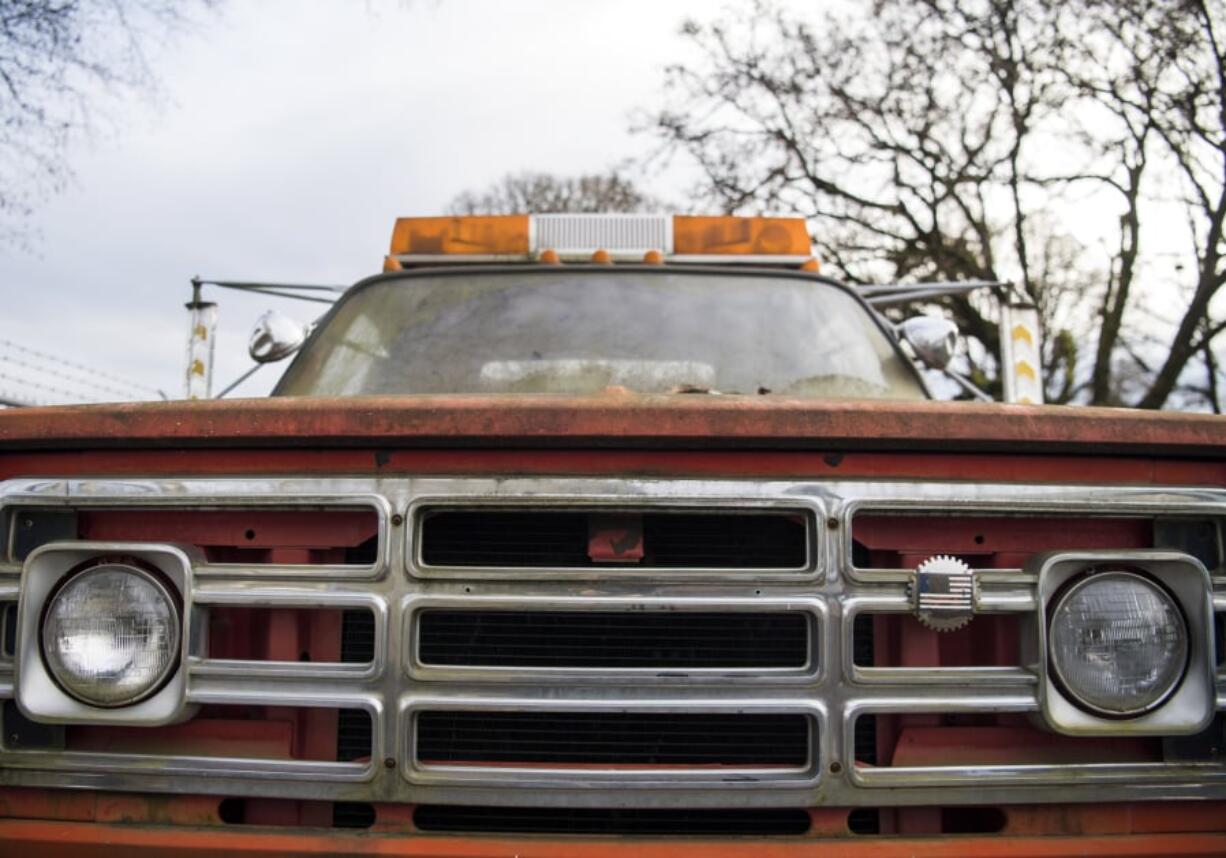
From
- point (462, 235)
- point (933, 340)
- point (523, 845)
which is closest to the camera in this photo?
point (523, 845)

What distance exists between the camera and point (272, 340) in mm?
4051

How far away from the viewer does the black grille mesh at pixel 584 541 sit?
6.22 ft

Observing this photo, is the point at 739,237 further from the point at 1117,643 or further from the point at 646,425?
the point at 1117,643

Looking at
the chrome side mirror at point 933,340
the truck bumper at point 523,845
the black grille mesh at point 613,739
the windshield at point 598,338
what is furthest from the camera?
the chrome side mirror at point 933,340

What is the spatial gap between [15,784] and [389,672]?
72cm

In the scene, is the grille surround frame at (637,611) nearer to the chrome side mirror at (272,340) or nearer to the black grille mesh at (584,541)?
the black grille mesh at (584,541)

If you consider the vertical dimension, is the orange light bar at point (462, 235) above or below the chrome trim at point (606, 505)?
above

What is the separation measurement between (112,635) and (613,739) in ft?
2.90

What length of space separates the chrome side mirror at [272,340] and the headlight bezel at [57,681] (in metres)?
2.34

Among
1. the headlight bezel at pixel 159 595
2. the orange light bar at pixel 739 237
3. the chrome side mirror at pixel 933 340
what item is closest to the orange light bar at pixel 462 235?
the orange light bar at pixel 739 237

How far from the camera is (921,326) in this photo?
12.4ft

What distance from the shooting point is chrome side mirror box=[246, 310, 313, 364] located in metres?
4.05

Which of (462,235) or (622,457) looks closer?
(622,457)

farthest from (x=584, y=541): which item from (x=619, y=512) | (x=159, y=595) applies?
(x=159, y=595)
